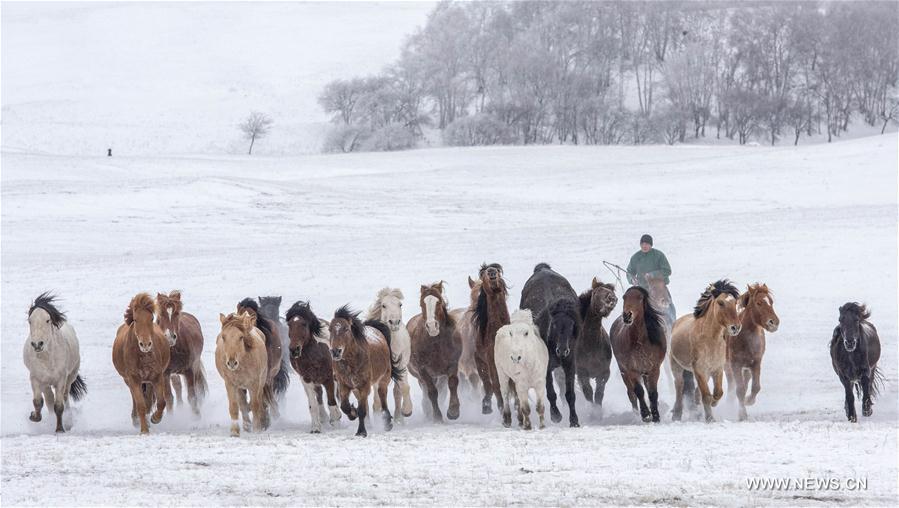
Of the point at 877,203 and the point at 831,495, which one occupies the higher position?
the point at 877,203

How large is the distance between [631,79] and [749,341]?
7725 cm

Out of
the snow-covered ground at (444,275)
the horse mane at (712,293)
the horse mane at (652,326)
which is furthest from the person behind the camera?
the horse mane at (712,293)

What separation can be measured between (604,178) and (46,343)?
3102cm

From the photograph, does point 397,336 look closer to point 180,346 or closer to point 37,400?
point 180,346

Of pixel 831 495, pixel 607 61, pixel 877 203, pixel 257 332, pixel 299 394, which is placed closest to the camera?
pixel 831 495

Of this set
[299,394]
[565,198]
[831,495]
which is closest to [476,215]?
[565,198]

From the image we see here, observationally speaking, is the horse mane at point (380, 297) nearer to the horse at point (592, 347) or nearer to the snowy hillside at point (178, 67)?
the horse at point (592, 347)

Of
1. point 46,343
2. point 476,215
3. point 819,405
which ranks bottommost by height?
point 819,405

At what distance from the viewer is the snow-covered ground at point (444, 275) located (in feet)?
28.6

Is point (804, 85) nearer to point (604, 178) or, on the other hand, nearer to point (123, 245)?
point (604, 178)

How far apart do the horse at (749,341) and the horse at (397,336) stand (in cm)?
Result: 365

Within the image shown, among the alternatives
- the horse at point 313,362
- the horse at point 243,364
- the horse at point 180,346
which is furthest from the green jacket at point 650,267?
the horse at point 180,346

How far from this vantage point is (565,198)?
1471 inches

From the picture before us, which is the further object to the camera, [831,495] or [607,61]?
[607,61]
